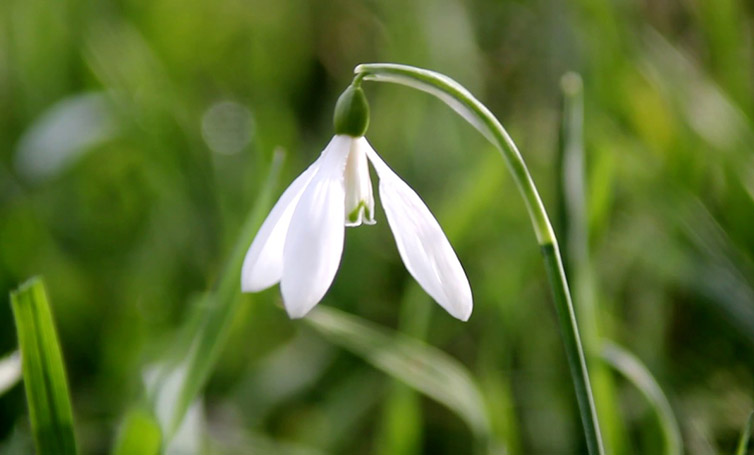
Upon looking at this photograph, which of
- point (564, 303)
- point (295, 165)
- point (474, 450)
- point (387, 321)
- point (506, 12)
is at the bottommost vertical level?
point (474, 450)

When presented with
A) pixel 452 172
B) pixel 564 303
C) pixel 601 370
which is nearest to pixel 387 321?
pixel 452 172

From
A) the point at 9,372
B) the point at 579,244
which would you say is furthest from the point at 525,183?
the point at 9,372

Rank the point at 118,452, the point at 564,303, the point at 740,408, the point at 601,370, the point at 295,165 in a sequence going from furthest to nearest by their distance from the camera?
1. the point at 295,165
2. the point at 740,408
3. the point at 601,370
4. the point at 118,452
5. the point at 564,303

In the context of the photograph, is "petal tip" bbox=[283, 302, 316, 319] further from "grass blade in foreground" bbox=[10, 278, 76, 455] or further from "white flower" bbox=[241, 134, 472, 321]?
"grass blade in foreground" bbox=[10, 278, 76, 455]

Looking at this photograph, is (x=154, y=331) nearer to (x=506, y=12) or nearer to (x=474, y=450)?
(x=474, y=450)

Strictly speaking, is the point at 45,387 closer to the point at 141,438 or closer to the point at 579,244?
the point at 141,438
